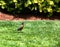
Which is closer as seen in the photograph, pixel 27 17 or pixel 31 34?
pixel 31 34

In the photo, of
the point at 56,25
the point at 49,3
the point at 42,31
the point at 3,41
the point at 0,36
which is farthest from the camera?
the point at 49,3

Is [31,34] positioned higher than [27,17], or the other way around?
[31,34]

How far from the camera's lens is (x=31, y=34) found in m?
9.15

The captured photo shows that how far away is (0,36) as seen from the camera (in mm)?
8852

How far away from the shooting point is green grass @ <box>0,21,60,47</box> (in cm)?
817

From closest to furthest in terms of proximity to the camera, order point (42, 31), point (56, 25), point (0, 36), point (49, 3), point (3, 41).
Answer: point (3, 41)
point (0, 36)
point (42, 31)
point (56, 25)
point (49, 3)

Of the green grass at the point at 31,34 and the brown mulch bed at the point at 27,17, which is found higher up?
the green grass at the point at 31,34

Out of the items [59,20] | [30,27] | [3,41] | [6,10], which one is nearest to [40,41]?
[3,41]

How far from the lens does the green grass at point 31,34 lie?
322 inches

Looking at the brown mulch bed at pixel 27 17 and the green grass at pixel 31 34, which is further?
the brown mulch bed at pixel 27 17

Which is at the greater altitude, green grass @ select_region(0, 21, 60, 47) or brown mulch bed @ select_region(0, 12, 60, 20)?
green grass @ select_region(0, 21, 60, 47)

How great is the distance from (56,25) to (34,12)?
1.84 metres

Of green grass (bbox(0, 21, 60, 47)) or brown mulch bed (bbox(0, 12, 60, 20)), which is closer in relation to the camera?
green grass (bbox(0, 21, 60, 47))

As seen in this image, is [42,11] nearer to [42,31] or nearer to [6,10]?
[6,10]
